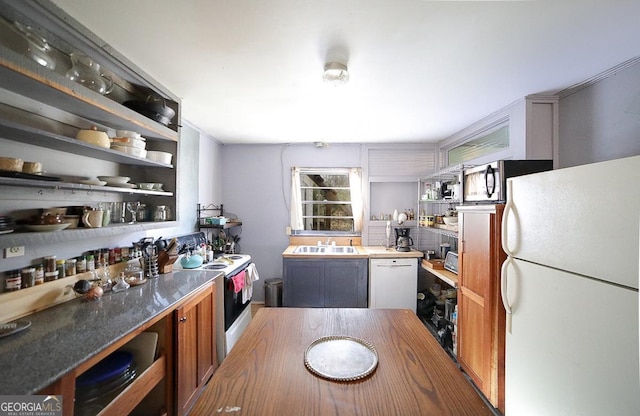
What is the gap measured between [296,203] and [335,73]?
229cm

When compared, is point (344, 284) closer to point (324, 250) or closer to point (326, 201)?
point (324, 250)

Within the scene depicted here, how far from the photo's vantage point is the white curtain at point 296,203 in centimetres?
361

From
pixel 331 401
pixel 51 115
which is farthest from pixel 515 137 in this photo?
pixel 51 115

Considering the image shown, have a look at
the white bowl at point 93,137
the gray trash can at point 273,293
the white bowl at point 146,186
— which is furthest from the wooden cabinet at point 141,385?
the gray trash can at point 273,293

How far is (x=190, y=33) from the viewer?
1.31m

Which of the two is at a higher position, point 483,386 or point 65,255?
point 65,255

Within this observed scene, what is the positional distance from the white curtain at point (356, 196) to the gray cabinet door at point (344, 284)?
824 millimetres

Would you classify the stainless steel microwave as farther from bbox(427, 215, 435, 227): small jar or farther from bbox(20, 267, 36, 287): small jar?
bbox(20, 267, 36, 287): small jar

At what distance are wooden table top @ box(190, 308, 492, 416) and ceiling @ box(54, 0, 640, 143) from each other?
1580 millimetres

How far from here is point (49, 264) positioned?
137 centimetres

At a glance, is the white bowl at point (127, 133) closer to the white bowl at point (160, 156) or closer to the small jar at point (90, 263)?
the white bowl at point (160, 156)

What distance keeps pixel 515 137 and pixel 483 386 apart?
212cm

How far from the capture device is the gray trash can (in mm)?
3285

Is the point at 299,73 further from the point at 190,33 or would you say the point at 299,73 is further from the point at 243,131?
the point at 243,131
